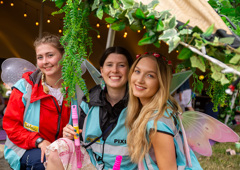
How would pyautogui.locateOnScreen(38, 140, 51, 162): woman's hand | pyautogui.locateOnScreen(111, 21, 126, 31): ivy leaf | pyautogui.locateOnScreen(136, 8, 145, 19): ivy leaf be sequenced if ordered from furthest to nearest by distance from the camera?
pyautogui.locateOnScreen(38, 140, 51, 162): woman's hand < pyautogui.locateOnScreen(111, 21, 126, 31): ivy leaf < pyautogui.locateOnScreen(136, 8, 145, 19): ivy leaf

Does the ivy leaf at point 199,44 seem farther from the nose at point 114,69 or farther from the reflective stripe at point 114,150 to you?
the reflective stripe at point 114,150

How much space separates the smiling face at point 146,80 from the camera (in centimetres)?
166

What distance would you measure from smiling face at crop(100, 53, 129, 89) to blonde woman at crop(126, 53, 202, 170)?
0.17m

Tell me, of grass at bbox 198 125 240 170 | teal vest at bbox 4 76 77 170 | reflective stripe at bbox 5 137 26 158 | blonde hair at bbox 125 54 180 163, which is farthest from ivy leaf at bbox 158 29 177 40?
grass at bbox 198 125 240 170

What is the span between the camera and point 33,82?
2.08 m

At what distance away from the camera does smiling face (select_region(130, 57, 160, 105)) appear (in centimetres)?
166

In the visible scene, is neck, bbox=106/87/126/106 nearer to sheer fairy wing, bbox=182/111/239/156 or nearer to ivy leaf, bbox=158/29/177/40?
sheer fairy wing, bbox=182/111/239/156

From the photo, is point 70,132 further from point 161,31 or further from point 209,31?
point 209,31

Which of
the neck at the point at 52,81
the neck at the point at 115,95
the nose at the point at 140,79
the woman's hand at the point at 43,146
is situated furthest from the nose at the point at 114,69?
the woman's hand at the point at 43,146

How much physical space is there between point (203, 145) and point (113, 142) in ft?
2.28

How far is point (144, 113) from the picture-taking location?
1.61 meters

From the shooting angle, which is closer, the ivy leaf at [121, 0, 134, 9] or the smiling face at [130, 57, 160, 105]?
the ivy leaf at [121, 0, 134, 9]

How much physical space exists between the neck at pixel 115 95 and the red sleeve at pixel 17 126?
2.27 ft

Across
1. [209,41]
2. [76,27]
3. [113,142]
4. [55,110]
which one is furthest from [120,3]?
[55,110]
